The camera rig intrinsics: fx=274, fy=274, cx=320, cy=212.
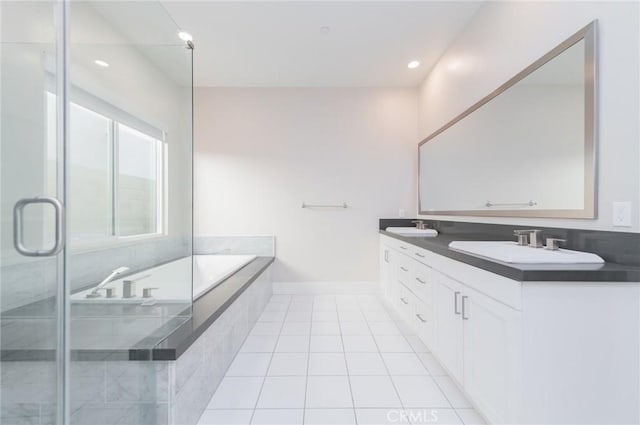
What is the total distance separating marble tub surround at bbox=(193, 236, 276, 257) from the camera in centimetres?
352

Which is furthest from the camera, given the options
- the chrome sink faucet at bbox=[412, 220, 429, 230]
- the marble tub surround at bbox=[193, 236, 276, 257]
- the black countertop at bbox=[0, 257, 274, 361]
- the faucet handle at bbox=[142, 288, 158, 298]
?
the marble tub surround at bbox=[193, 236, 276, 257]

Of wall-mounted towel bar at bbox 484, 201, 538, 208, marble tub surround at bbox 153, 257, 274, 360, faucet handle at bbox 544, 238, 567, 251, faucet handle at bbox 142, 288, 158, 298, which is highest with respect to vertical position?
wall-mounted towel bar at bbox 484, 201, 538, 208

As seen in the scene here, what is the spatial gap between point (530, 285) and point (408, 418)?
94cm

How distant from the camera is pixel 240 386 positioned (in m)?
1.69

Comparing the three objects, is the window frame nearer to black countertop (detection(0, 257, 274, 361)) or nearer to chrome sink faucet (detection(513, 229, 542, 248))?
black countertop (detection(0, 257, 274, 361))

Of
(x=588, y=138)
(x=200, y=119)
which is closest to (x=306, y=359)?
(x=588, y=138)

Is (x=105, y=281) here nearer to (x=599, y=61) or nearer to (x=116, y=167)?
(x=116, y=167)

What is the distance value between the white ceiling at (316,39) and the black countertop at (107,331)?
2.29 m

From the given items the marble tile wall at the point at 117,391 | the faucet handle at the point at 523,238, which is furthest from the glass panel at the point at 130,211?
the faucet handle at the point at 523,238

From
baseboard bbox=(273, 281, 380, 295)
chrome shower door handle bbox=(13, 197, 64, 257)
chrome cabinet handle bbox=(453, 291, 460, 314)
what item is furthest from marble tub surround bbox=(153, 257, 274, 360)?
chrome cabinet handle bbox=(453, 291, 460, 314)

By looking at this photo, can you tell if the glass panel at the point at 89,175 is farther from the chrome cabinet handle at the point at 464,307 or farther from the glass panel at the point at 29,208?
the chrome cabinet handle at the point at 464,307

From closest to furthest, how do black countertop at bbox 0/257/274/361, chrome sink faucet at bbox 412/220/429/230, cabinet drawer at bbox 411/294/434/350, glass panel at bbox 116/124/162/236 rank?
black countertop at bbox 0/257/274/361 → glass panel at bbox 116/124/162/236 → cabinet drawer at bbox 411/294/434/350 → chrome sink faucet at bbox 412/220/429/230

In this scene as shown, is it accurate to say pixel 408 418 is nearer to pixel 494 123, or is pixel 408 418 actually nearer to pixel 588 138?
pixel 588 138

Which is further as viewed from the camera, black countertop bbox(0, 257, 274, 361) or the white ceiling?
the white ceiling
